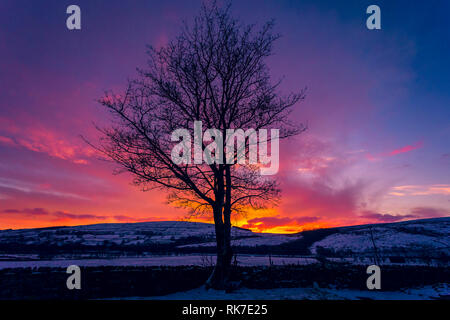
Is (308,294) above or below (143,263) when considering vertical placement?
above

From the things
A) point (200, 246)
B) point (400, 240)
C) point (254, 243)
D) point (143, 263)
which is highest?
point (143, 263)

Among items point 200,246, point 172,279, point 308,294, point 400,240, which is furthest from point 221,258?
point 400,240

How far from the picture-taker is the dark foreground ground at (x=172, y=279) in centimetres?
1373

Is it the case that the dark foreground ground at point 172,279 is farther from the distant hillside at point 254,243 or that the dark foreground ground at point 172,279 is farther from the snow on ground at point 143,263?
the distant hillside at point 254,243

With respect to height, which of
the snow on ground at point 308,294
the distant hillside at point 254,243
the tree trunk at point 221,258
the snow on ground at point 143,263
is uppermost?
the tree trunk at point 221,258

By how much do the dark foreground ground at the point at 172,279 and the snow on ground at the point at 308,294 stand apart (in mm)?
921

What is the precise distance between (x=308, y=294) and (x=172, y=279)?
282 inches

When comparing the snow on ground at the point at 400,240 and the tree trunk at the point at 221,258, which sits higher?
the tree trunk at the point at 221,258

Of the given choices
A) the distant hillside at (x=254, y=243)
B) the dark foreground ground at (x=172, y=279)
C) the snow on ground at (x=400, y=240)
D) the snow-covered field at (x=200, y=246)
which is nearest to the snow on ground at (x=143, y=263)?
the snow-covered field at (x=200, y=246)

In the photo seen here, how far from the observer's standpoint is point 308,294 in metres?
13.3

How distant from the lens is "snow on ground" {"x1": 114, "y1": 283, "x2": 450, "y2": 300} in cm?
1248

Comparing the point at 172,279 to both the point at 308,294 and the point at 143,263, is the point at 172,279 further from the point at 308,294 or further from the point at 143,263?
the point at 143,263
